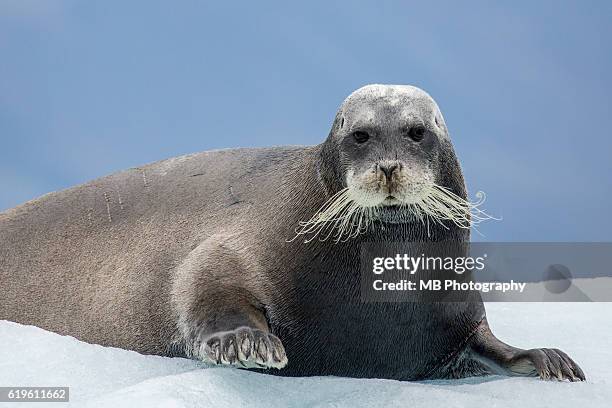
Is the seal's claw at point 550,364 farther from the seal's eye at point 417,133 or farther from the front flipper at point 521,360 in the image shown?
the seal's eye at point 417,133

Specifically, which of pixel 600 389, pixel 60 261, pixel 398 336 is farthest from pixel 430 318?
pixel 60 261

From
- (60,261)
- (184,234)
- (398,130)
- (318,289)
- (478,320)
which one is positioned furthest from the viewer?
(60,261)

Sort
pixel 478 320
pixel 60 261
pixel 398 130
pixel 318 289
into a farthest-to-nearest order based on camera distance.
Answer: pixel 60 261
pixel 478 320
pixel 318 289
pixel 398 130

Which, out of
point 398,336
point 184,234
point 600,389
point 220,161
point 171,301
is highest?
point 220,161

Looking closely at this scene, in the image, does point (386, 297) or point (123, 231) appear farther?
point (123, 231)

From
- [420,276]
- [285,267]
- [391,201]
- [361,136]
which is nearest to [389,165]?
[391,201]

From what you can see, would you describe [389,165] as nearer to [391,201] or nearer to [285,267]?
[391,201]

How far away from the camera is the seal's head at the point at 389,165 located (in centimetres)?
544

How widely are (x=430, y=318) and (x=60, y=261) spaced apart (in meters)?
3.42

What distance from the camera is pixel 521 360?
6055 millimetres

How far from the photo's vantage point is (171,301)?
21.8 feet

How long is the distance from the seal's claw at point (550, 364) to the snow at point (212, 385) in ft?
0.28

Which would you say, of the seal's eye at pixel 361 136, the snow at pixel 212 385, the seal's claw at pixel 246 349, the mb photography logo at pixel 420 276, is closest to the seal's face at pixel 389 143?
the seal's eye at pixel 361 136

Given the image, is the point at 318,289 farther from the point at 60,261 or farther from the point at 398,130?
the point at 60,261
